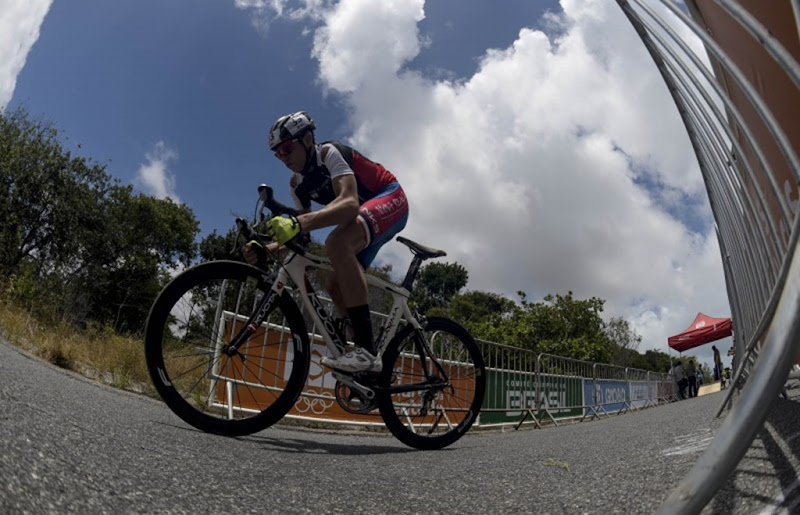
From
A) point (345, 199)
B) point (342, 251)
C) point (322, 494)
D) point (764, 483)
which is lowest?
point (322, 494)

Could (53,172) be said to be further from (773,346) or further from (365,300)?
(773,346)

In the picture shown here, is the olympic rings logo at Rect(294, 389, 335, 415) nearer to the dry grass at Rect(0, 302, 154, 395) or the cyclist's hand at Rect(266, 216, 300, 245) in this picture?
the dry grass at Rect(0, 302, 154, 395)

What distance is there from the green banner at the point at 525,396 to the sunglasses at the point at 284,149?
6.03 m

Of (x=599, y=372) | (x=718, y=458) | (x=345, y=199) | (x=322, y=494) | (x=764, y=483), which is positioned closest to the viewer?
(x=718, y=458)

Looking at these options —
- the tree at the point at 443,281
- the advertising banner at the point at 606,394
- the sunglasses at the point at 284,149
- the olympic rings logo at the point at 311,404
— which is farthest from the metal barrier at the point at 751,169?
the tree at the point at 443,281

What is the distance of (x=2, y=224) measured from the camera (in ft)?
61.6

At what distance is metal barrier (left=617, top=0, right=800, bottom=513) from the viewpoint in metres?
0.65

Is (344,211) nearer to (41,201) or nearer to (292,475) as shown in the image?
(292,475)

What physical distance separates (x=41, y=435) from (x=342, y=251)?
1.65 meters

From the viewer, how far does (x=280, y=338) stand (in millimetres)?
3383

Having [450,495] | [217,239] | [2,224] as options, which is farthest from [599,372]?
[217,239]

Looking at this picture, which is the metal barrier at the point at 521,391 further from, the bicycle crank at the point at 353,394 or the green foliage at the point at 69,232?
the green foliage at the point at 69,232

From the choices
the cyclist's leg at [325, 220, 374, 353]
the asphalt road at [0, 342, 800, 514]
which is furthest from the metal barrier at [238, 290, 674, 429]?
the asphalt road at [0, 342, 800, 514]

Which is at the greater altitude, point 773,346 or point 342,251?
point 342,251
